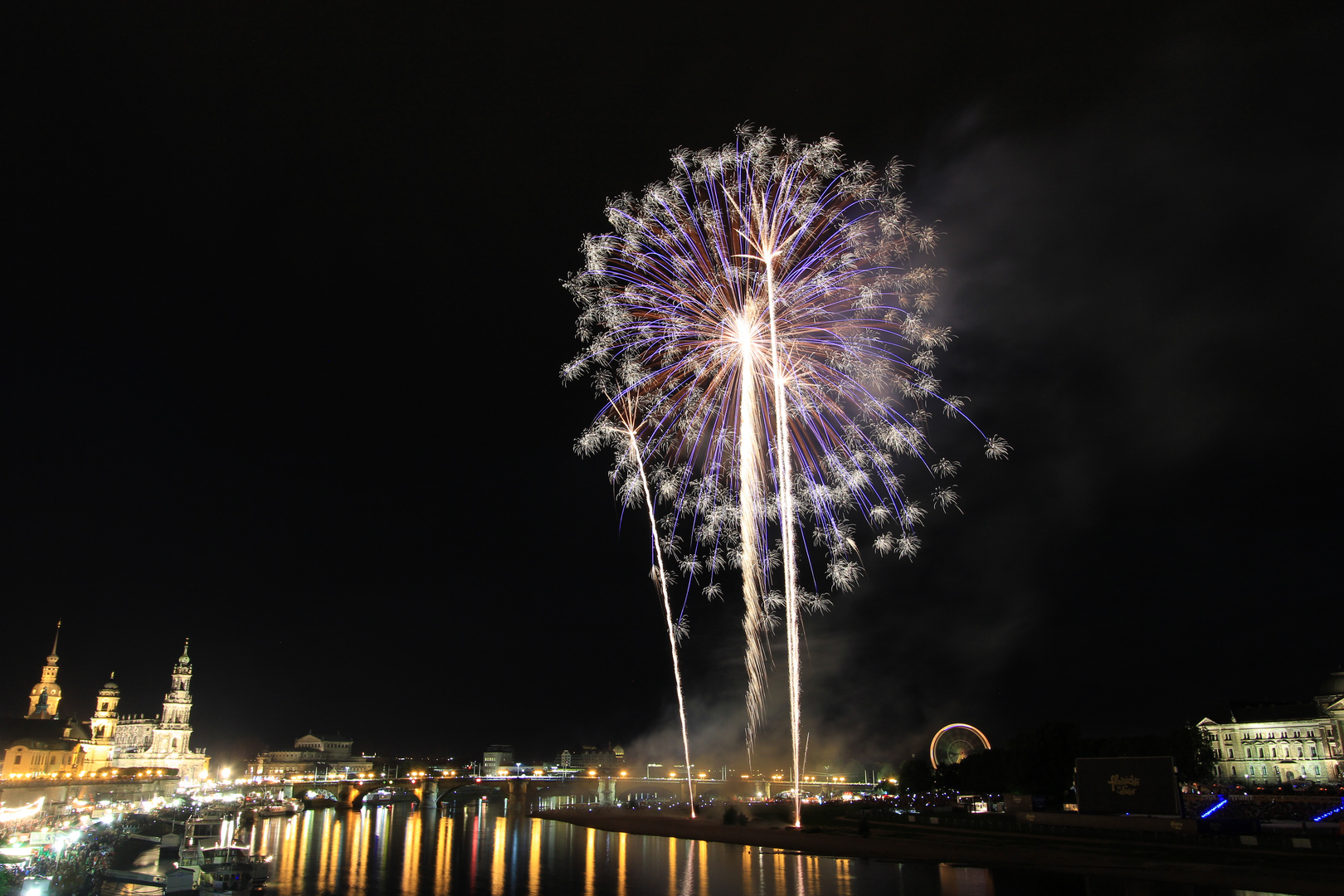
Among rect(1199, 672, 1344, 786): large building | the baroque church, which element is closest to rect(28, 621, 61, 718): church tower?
the baroque church

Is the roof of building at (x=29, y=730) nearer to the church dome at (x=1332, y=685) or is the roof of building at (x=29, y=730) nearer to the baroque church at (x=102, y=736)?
the baroque church at (x=102, y=736)

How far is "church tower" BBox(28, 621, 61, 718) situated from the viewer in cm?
16200

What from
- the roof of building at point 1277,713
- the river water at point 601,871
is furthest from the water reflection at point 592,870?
the roof of building at point 1277,713

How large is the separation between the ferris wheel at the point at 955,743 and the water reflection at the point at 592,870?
5056cm

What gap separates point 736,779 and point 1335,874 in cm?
14000

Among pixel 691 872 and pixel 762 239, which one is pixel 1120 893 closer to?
pixel 691 872

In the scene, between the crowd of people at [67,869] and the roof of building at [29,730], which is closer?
the crowd of people at [67,869]

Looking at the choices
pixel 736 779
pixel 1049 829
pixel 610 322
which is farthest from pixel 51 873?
pixel 736 779

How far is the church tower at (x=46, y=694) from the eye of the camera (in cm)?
16200

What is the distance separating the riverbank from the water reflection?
4.98 feet

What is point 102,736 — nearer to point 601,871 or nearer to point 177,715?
point 177,715

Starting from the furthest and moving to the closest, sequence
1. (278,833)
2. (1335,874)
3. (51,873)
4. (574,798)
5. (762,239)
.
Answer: (574,798) < (278,833) < (51,873) < (1335,874) < (762,239)

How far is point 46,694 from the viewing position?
165m

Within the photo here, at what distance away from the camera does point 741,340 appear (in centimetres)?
2991
